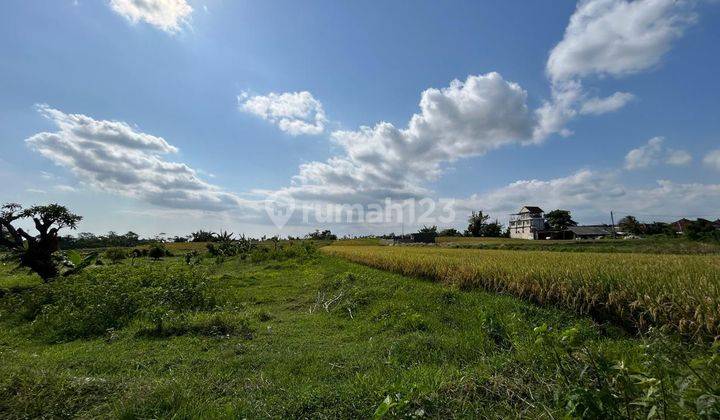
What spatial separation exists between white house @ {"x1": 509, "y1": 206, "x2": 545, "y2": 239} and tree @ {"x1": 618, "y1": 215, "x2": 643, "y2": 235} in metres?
13.5

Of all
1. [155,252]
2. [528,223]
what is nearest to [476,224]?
[528,223]

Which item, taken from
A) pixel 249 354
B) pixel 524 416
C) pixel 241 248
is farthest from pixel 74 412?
pixel 241 248

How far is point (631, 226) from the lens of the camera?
62.1 metres

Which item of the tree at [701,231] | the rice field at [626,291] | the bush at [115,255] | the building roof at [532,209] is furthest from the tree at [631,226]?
the bush at [115,255]

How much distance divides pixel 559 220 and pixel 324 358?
79491 millimetres

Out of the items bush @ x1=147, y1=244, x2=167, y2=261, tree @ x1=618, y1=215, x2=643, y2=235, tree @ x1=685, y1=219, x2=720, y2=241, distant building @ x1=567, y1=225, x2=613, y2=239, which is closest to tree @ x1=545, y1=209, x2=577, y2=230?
distant building @ x1=567, y1=225, x2=613, y2=239

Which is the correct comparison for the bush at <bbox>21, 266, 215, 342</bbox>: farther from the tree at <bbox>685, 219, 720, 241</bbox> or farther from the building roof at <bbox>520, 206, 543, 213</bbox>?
the building roof at <bbox>520, 206, 543, 213</bbox>

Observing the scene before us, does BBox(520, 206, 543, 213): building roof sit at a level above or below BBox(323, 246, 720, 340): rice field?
above

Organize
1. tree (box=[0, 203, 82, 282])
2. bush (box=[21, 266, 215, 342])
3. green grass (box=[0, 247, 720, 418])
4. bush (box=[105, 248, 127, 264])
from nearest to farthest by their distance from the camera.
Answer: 1. green grass (box=[0, 247, 720, 418])
2. bush (box=[21, 266, 215, 342])
3. tree (box=[0, 203, 82, 282])
4. bush (box=[105, 248, 127, 264])

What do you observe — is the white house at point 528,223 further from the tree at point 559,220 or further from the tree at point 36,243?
the tree at point 36,243

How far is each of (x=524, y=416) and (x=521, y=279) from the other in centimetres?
648

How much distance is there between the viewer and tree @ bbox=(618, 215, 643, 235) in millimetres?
60494

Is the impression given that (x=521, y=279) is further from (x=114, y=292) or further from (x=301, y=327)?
(x=114, y=292)

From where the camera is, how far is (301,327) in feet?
26.6
